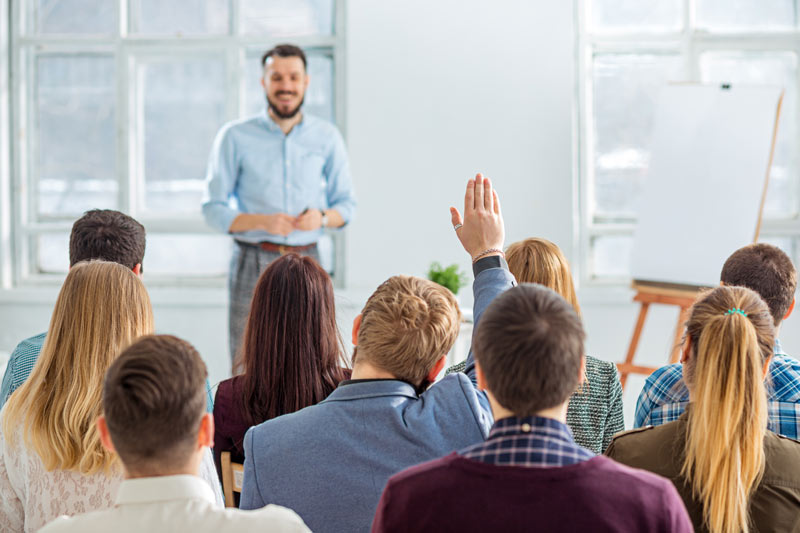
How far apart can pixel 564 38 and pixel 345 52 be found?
126 centimetres

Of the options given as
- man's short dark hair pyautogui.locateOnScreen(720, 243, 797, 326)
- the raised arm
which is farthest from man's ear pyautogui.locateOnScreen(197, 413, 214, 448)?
man's short dark hair pyautogui.locateOnScreen(720, 243, 797, 326)

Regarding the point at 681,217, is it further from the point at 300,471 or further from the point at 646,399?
the point at 300,471

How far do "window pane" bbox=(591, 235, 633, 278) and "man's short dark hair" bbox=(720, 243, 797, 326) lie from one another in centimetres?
269

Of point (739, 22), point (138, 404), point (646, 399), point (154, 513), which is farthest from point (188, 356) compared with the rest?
point (739, 22)

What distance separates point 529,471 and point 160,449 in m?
0.47

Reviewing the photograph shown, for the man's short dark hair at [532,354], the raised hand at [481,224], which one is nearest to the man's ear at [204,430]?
the man's short dark hair at [532,354]

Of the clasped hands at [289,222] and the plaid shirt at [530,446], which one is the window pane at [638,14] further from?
the plaid shirt at [530,446]

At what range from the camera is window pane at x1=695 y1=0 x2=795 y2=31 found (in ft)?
15.9

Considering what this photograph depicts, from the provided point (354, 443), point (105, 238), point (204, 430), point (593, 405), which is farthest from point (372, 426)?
point (105, 238)

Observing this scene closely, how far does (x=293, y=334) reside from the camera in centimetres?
190

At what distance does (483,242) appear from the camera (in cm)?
169

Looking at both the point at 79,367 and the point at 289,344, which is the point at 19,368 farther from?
the point at 289,344

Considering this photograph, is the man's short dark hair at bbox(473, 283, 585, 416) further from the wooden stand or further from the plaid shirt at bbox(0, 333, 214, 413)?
the wooden stand

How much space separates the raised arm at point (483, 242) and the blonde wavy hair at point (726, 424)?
0.39 m
